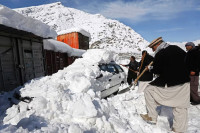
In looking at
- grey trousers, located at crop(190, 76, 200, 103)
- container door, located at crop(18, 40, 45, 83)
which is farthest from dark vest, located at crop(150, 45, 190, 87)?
container door, located at crop(18, 40, 45, 83)

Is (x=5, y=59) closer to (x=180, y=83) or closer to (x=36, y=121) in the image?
(x=36, y=121)

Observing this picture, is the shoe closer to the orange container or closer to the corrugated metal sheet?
the corrugated metal sheet

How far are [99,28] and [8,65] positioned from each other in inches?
2276

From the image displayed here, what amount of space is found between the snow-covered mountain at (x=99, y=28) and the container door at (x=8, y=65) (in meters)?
36.8

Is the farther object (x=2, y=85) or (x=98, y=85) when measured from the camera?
(x=2, y=85)

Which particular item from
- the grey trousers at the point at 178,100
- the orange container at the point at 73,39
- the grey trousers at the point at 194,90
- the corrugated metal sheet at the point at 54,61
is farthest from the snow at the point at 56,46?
the grey trousers at the point at 194,90

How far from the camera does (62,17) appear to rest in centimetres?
7531

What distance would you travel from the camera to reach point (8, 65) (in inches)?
221

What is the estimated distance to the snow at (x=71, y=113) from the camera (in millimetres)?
2472

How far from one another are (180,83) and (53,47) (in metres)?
9.15

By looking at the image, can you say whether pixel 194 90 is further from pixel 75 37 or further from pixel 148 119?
pixel 75 37

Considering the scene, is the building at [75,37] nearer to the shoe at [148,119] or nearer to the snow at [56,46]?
the snow at [56,46]

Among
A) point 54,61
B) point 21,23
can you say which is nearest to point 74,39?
point 54,61

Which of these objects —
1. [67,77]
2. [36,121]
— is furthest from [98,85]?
[36,121]
